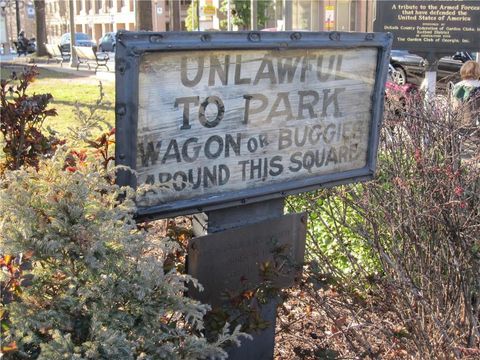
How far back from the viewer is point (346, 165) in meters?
2.76

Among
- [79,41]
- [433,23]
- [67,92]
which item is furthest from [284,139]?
[79,41]

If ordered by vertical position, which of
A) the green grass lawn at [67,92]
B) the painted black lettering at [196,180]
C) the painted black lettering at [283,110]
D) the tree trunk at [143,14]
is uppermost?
the tree trunk at [143,14]

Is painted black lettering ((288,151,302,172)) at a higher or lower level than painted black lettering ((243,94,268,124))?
lower

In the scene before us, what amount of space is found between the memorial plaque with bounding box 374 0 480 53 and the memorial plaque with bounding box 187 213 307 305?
7.21m

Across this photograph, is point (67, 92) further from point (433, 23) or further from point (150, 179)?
point (150, 179)

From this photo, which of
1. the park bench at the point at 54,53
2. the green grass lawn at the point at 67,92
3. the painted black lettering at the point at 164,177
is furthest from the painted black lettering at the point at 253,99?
the park bench at the point at 54,53

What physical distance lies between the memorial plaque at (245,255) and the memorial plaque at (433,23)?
7.21m

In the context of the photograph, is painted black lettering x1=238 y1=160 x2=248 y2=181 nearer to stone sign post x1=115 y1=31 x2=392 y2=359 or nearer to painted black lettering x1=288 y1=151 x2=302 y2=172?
stone sign post x1=115 y1=31 x2=392 y2=359

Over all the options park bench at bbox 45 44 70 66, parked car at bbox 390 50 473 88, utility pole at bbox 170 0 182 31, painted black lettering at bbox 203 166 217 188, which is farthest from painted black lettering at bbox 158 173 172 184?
utility pole at bbox 170 0 182 31

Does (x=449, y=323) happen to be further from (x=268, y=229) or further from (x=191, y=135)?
(x=191, y=135)

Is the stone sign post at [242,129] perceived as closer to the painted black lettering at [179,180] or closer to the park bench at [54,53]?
the painted black lettering at [179,180]

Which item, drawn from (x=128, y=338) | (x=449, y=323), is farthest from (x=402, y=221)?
(x=128, y=338)

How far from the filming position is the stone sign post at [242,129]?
2.12m

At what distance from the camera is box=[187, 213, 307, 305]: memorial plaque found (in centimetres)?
239
